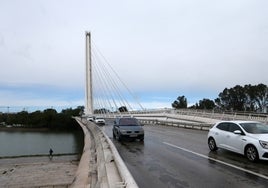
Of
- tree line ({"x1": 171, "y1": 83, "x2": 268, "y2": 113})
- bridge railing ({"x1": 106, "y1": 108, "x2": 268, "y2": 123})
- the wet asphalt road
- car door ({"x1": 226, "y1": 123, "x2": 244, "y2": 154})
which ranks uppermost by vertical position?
tree line ({"x1": 171, "y1": 83, "x2": 268, "y2": 113})

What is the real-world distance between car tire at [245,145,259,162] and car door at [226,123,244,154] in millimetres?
504

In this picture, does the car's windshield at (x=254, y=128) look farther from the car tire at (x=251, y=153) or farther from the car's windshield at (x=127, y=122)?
the car's windshield at (x=127, y=122)

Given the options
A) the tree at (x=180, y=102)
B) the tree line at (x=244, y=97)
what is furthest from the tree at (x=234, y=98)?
the tree at (x=180, y=102)

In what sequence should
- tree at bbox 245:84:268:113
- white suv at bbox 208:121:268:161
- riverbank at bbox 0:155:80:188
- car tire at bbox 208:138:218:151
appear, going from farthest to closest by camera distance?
tree at bbox 245:84:268:113 → riverbank at bbox 0:155:80:188 → car tire at bbox 208:138:218:151 → white suv at bbox 208:121:268:161

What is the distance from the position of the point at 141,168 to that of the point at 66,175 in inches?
852

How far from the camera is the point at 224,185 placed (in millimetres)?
9055

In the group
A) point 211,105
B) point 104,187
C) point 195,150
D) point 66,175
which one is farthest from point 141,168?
point 211,105

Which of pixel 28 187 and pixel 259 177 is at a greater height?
pixel 259 177

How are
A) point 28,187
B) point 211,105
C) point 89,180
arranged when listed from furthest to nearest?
point 211,105, point 28,187, point 89,180

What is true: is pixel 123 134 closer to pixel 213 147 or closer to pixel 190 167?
pixel 213 147

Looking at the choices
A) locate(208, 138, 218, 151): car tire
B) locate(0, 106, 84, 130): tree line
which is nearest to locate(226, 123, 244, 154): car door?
locate(208, 138, 218, 151): car tire

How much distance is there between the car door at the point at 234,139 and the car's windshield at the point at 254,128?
0.30m

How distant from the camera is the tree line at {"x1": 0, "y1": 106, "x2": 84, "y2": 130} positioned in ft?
457

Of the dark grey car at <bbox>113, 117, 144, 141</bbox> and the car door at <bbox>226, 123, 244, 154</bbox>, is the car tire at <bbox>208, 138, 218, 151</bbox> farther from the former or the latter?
the dark grey car at <bbox>113, 117, 144, 141</bbox>
